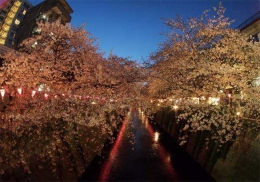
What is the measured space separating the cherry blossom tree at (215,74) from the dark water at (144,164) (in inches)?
167

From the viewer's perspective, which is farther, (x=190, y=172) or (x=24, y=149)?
(x=190, y=172)

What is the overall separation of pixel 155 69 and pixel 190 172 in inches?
371

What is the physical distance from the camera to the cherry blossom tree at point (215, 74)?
1534 centimetres

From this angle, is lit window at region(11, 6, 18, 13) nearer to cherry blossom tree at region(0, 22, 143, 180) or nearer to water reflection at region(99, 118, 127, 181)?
water reflection at region(99, 118, 127, 181)

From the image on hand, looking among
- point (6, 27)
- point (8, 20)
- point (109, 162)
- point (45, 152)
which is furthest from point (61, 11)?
point (45, 152)

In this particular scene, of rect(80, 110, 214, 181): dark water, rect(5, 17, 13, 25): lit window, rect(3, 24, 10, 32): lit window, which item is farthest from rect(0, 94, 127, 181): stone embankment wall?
rect(5, 17, 13, 25): lit window

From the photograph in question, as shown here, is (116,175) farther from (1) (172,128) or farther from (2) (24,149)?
(1) (172,128)

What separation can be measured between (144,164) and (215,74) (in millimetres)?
10265

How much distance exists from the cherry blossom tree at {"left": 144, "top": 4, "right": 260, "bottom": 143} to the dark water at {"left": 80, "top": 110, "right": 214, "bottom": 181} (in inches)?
167

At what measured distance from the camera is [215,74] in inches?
651

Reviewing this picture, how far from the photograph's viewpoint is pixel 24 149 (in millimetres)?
11852

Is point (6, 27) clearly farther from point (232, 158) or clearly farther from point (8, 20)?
point (232, 158)

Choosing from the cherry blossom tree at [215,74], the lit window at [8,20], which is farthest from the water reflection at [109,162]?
the lit window at [8,20]

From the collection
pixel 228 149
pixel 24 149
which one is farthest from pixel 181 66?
pixel 24 149
